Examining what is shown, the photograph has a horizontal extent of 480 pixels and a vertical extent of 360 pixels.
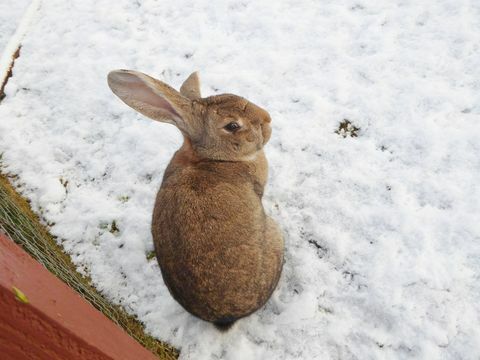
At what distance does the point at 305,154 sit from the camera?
353 cm

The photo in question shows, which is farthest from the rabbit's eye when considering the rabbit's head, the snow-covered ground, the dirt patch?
the dirt patch

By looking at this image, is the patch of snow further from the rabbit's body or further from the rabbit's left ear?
the rabbit's body

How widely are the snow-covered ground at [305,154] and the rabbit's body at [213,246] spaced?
1.78ft

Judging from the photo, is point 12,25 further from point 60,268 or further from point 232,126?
point 232,126

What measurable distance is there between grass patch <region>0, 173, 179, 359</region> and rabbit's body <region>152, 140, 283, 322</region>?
60 cm

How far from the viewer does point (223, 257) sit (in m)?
2.27

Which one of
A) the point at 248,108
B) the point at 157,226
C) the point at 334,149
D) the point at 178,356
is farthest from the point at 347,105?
the point at 178,356

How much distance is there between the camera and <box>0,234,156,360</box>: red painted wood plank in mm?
1252

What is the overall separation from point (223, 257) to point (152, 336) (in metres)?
1.03

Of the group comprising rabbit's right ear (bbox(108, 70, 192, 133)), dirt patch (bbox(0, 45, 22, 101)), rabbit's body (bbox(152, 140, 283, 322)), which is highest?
rabbit's right ear (bbox(108, 70, 192, 133))

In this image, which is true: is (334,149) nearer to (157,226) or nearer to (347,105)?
(347,105)

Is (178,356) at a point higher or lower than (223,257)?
lower

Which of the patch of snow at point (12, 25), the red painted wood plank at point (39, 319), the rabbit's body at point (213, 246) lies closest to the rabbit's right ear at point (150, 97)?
the rabbit's body at point (213, 246)

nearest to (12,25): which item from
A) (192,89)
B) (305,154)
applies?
(192,89)
